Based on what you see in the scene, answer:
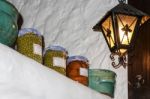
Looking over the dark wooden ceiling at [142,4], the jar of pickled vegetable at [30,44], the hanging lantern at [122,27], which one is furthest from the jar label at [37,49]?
the dark wooden ceiling at [142,4]

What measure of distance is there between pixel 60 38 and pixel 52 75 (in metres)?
0.79

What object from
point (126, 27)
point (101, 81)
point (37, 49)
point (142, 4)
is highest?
point (142, 4)

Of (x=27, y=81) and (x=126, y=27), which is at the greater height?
(x=126, y=27)

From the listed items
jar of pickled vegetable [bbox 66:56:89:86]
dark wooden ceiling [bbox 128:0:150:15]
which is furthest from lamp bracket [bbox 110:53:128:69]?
dark wooden ceiling [bbox 128:0:150:15]

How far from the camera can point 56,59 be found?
5.60ft

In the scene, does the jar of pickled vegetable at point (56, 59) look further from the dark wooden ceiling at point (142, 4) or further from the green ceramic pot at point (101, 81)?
the dark wooden ceiling at point (142, 4)

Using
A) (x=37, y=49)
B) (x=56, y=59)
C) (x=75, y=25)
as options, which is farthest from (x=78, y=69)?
(x=75, y=25)

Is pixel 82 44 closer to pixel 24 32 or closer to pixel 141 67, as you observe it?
pixel 141 67

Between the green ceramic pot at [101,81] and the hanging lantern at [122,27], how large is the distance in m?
0.13

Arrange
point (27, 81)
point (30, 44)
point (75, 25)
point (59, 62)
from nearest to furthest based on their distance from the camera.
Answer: point (27, 81) → point (30, 44) → point (59, 62) → point (75, 25)

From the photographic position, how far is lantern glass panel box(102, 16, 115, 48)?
74.7 inches

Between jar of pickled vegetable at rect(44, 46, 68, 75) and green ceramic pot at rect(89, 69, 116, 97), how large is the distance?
0.57 feet

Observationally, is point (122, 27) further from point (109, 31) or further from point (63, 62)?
point (63, 62)

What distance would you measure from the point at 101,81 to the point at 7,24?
0.57 m
